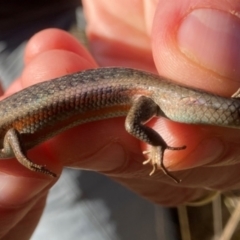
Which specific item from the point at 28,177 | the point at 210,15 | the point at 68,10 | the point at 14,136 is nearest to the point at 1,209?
the point at 28,177

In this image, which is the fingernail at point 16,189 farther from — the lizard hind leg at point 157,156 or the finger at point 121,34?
the finger at point 121,34

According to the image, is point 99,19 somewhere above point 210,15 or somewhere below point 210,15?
below

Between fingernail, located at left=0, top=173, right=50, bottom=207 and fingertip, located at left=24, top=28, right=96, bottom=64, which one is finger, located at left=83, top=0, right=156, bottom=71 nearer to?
fingertip, located at left=24, top=28, right=96, bottom=64

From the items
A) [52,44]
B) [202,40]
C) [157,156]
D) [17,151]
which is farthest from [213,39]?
[52,44]

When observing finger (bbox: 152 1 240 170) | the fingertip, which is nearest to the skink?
finger (bbox: 152 1 240 170)

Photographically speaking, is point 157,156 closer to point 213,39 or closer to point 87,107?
point 87,107

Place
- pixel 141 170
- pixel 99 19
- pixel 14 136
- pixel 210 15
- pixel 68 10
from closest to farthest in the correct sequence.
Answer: pixel 210 15, pixel 14 136, pixel 141 170, pixel 99 19, pixel 68 10

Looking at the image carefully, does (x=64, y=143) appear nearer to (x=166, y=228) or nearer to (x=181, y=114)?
(x=181, y=114)
